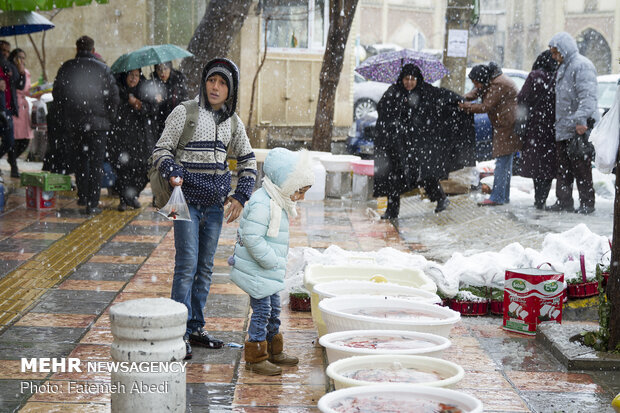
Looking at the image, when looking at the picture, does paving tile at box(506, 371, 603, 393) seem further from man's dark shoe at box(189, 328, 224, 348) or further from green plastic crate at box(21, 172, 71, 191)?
green plastic crate at box(21, 172, 71, 191)

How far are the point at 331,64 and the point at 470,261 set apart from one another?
8402mm

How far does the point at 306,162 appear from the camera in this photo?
5.07 metres

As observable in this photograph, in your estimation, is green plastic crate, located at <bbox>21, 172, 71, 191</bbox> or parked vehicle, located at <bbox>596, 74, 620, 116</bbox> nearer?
green plastic crate, located at <bbox>21, 172, 71, 191</bbox>

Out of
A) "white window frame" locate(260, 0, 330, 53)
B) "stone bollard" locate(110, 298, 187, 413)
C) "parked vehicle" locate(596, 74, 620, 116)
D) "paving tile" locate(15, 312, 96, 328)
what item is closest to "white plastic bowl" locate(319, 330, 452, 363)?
"stone bollard" locate(110, 298, 187, 413)

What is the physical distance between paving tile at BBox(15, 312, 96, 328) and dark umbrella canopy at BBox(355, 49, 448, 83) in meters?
7.75

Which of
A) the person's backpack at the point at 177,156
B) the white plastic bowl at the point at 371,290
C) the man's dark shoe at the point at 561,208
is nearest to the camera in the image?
the person's backpack at the point at 177,156

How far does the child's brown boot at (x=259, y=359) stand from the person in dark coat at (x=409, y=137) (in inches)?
263

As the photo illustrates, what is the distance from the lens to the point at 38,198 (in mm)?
10992

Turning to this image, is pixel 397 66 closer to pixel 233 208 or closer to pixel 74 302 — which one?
pixel 74 302

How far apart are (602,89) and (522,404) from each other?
13695 millimetres

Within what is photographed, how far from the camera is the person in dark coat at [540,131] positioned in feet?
38.9

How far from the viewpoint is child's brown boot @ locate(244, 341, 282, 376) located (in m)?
5.11

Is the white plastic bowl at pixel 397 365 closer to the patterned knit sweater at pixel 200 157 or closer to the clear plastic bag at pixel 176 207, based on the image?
the clear plastic bag at pixel 176 207

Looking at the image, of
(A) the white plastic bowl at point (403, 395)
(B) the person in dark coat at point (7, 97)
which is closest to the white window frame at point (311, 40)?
(B) the person in dark coat at point (7, 97)
